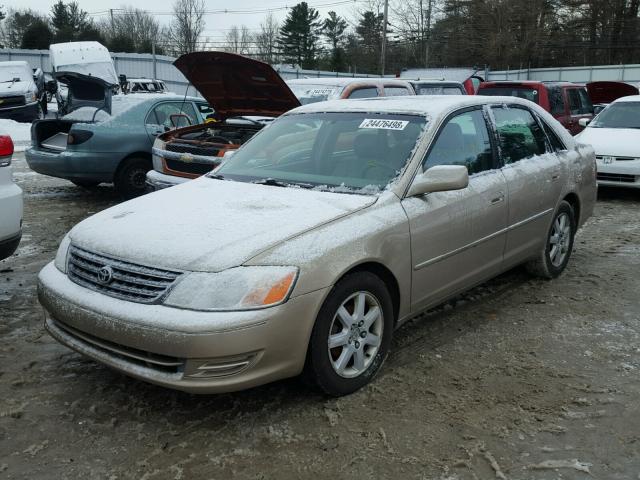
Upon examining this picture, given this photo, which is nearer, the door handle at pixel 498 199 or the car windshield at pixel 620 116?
the door handle at pixel 498 199

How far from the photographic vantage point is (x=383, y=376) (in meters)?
3.57

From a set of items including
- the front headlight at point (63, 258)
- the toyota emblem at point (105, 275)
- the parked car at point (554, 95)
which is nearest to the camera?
the toyota emblem at point (105, 275)

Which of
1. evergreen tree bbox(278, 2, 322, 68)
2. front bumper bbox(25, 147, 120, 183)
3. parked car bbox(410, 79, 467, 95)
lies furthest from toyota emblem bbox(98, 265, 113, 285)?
evergreen tree bbox(278, 2, 322, 68)

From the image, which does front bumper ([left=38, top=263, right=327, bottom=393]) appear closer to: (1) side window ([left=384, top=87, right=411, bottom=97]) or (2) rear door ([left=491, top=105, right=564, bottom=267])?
(2) rear door ([left=491, top=105, right=564, bottom=267])

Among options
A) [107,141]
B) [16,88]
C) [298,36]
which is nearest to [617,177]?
[107,141]

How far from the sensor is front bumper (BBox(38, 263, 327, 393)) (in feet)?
9.07

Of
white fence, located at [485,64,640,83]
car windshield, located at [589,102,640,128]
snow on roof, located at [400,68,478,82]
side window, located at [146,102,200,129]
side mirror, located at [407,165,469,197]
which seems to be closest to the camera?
side mirror, located at [407,165,469,197]

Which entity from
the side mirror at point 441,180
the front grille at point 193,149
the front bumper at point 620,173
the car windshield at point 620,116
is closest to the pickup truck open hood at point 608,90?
the car windshield at point 620,116

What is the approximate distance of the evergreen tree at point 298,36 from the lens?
194 feet

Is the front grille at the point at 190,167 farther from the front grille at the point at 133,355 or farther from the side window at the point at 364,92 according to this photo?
the front grille at the point at 133,355

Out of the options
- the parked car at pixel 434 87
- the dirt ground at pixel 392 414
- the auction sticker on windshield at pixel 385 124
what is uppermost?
the parked car at pixel 434 87

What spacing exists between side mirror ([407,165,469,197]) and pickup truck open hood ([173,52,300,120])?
3507mm

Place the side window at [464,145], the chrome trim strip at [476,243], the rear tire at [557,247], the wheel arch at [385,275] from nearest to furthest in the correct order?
the wheel arch at [385,275], the chrome trim strip at [476,243], the side window at [464,145], the rear tire at [557,247]

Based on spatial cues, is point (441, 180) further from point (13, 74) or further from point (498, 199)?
point (13, 74)
